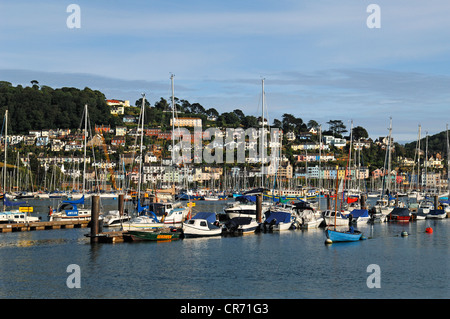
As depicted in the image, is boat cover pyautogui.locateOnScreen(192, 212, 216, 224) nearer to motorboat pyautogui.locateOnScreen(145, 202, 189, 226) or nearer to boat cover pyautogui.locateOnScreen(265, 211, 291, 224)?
motorboat pyautogui.locateOnScreen(145, 202, 189, 226)

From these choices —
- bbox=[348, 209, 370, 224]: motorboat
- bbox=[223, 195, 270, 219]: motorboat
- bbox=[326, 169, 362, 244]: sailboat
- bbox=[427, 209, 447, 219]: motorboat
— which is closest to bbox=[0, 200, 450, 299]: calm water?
bbox=[326, 169, 362, 244]: sailboat

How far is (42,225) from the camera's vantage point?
203 ft

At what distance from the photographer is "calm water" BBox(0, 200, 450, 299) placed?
3416 centimetres

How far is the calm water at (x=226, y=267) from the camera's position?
1345 inches

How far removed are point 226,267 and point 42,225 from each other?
2746 centimetres

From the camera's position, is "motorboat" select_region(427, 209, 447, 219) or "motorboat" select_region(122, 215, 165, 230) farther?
"motorboat" select_region(427, 209, 447, 219)

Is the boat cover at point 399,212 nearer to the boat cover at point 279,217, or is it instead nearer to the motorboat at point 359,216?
the motorboat at point 359,216

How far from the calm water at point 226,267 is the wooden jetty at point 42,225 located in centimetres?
211

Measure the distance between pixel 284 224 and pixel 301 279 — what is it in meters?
24.6

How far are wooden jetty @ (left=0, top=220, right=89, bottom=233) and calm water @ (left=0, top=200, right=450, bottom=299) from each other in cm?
211

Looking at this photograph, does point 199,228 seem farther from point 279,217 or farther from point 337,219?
point 337,219

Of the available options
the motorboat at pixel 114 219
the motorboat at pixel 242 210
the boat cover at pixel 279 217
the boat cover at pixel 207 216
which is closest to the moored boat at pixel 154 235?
the boat cover at pixel 207 216
